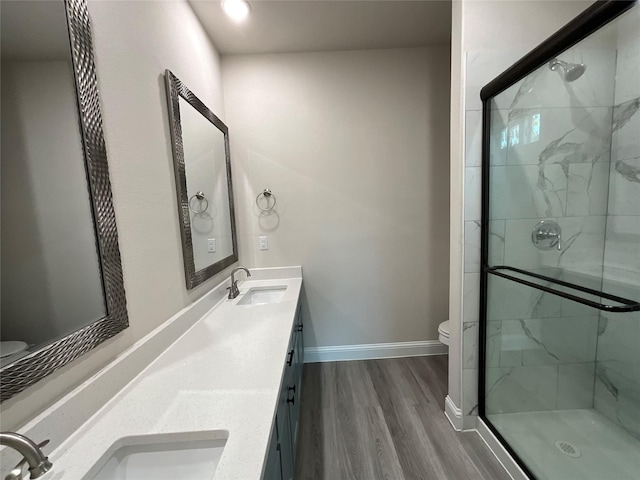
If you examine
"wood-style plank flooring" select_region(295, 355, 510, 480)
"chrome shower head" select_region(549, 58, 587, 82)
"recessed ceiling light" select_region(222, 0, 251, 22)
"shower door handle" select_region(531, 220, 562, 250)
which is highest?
"recessed ceiling light" select_region(222, 0, 251, 22)

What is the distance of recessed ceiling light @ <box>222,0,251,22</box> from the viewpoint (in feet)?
5.08

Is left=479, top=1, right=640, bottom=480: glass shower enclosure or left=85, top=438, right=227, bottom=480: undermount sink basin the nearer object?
left=85, top=438, right=227, bottom=480: undermount sink basin

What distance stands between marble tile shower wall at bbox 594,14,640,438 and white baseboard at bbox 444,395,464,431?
814 mm

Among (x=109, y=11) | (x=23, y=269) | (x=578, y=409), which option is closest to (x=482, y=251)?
(x=578, y=409)

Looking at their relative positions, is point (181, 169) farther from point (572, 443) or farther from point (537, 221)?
point (572, 443)

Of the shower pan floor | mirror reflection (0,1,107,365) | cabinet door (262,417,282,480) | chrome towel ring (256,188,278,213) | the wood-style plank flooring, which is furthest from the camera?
chrome towel ring (256,188,278,213)

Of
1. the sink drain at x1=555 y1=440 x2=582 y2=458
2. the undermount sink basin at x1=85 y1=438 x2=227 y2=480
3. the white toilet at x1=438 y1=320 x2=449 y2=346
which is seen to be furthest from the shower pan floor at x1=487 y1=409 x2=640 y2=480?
the undermount sink basin at x1=85 y1=438 x2=227 y2=480

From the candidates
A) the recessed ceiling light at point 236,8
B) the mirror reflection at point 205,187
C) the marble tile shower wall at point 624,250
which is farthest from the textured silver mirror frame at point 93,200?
the marble tile shower wall at point 624,250

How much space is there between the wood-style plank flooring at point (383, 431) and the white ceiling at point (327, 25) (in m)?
2.69

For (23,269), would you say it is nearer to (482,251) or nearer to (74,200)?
(74,200)

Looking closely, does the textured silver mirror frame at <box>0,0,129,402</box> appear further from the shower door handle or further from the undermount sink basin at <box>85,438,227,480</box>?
the shower door handle

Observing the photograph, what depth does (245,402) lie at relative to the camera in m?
0.77

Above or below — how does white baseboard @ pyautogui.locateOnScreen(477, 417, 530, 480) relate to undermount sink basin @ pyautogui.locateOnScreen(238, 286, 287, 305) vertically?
below

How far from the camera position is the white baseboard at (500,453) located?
132 cm
